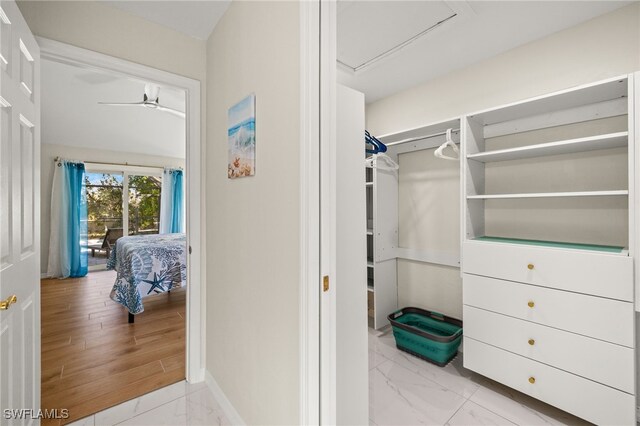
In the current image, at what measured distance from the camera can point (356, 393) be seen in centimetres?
142

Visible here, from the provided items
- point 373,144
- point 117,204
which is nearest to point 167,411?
point 373,144

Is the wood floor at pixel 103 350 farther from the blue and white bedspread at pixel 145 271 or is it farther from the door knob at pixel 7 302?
the door knob at pixel 7 302

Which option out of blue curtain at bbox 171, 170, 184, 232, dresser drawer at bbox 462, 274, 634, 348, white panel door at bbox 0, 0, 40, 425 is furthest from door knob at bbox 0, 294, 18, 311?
blue curtain at bbox 171, 170, 184, 232

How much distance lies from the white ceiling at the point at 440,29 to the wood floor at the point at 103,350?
275 centimetres

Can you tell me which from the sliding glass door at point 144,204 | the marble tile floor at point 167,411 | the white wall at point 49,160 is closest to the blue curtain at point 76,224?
the white wall at point 49,160

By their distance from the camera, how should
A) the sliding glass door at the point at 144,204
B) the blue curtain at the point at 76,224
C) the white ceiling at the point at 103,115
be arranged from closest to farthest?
the white ceiling at the point at 103,115 < the blue curtain at the point at 76,224 < the sliding glass door at the point at 144,204

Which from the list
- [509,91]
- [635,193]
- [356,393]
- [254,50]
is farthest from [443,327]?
[254,50]

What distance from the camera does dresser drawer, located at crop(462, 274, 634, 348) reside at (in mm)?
1480

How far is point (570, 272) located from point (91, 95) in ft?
15.9

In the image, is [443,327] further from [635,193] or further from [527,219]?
[635,193]

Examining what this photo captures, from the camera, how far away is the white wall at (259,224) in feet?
3.93

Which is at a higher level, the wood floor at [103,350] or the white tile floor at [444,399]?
the wood floor at [103,350]

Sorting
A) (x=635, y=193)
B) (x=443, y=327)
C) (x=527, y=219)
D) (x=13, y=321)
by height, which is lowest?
(x=443, y=327)

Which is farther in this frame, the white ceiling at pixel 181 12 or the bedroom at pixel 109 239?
the bedroom at pixel 109 239
